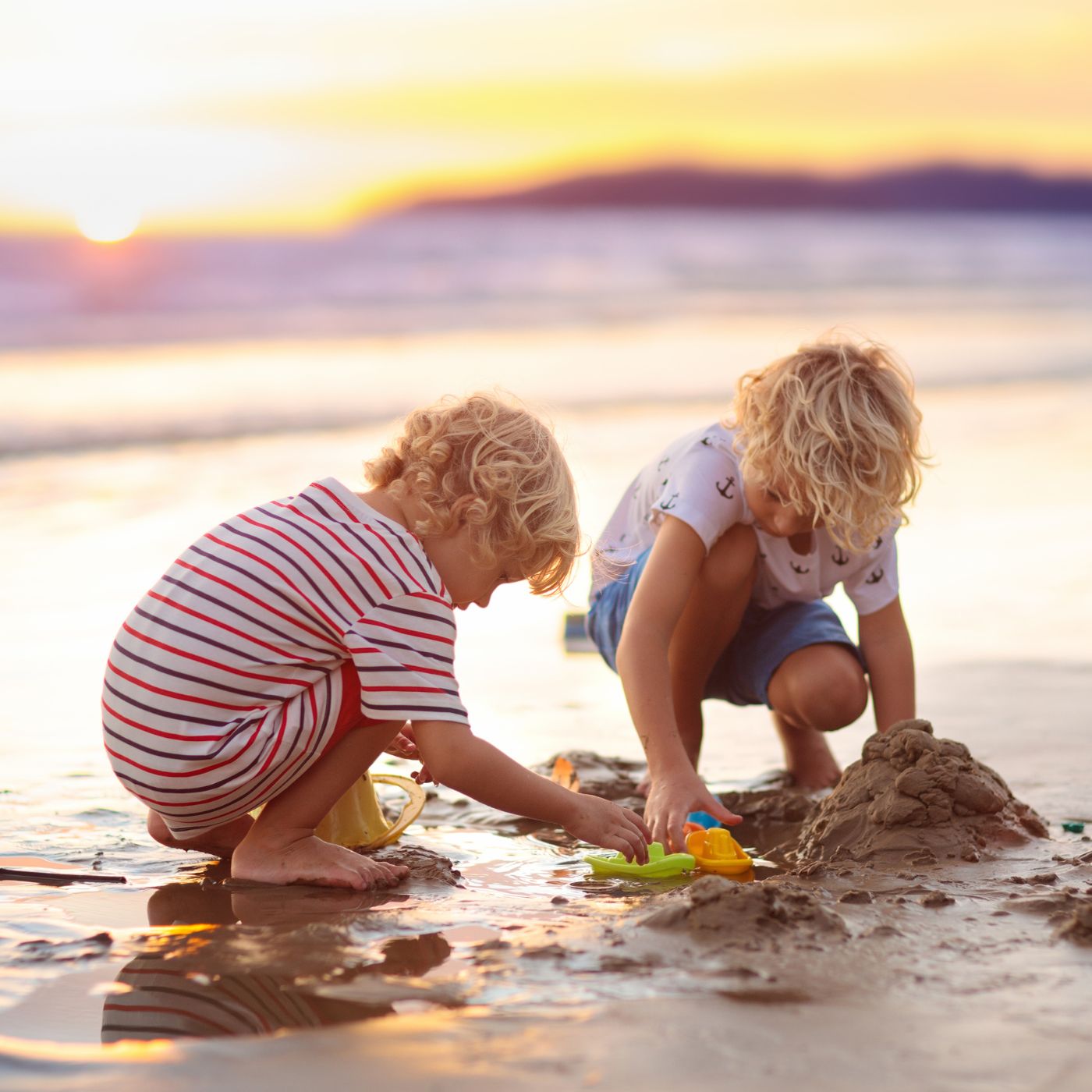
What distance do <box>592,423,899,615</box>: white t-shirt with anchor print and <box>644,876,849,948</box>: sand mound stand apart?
3.71ft

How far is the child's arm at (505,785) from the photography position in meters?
2.54

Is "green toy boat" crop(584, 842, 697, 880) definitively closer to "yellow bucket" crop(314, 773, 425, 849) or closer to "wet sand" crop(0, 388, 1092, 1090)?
"wet sand" crop(0, 388, 1092, 1090)

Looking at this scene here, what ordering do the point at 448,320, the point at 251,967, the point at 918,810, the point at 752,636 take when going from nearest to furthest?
the point at 251,967, the point at 918,810, the point at 752,636, the point at 448,320

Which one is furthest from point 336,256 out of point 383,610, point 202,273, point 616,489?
point 383,610

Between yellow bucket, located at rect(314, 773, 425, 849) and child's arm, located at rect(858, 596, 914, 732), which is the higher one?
child's arm, located at rect(858, 596, 914, 732)

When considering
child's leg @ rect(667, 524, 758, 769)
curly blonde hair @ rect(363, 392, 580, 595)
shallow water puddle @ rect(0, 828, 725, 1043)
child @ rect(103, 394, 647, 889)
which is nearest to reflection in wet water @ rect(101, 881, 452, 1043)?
shallow water puddle @ rect(0, 828, 725, 1043)

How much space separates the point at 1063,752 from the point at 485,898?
1.70m

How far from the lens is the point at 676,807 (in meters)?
2.91

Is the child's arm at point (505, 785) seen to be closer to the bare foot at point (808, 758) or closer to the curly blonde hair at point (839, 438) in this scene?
the curly blonde hair at point (839, 438)

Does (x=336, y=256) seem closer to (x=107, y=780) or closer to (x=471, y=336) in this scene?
(x=471, y=336)

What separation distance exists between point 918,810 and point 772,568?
828 mm

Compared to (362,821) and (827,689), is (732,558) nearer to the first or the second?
(827,689)

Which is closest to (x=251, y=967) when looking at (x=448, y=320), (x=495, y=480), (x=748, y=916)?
(x=748, y=916)

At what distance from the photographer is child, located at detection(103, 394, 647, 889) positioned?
2.54 meters
